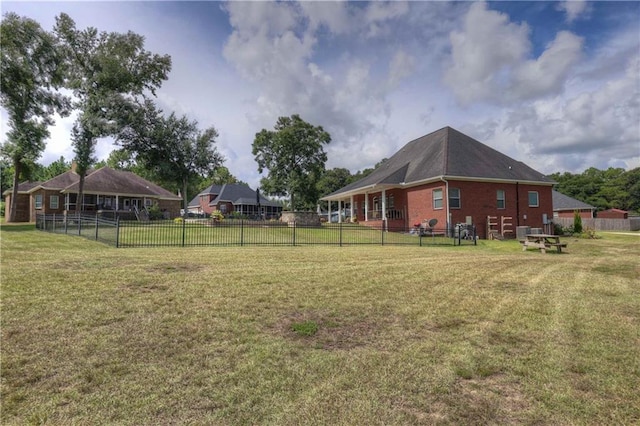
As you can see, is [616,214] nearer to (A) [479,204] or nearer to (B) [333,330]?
→ (A) [479,204]

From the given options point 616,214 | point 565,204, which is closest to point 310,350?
point 565,204

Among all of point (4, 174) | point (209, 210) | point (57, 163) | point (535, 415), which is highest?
point (57, 163)

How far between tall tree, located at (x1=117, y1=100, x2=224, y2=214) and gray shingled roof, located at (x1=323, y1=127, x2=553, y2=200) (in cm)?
1699

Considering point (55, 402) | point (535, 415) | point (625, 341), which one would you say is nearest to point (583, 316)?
point (625, 341)

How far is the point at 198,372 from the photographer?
3.39 metres

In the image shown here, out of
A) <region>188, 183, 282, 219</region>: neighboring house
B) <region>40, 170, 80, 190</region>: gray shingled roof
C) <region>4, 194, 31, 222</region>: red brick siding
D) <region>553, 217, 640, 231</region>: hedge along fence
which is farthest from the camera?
<region>188, 183, 282, 219</region>: neighboring house

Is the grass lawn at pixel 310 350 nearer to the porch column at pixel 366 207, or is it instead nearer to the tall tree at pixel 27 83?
the porch column at pixel 366 207

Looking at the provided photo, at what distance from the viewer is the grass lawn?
2859 mm

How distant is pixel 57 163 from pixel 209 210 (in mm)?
37809

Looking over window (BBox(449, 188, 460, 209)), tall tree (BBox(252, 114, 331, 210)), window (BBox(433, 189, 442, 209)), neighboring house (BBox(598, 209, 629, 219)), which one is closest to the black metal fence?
window (BBox(449, 188, 460, 209))

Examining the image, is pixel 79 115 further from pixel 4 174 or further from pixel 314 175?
pixel 4 174

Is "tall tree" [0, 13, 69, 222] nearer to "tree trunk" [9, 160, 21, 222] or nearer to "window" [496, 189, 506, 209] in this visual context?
"tree trunk" [9, 160, 21, 222]

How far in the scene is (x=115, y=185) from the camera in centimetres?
3600

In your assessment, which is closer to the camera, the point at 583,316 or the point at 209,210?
the point at 583,316
